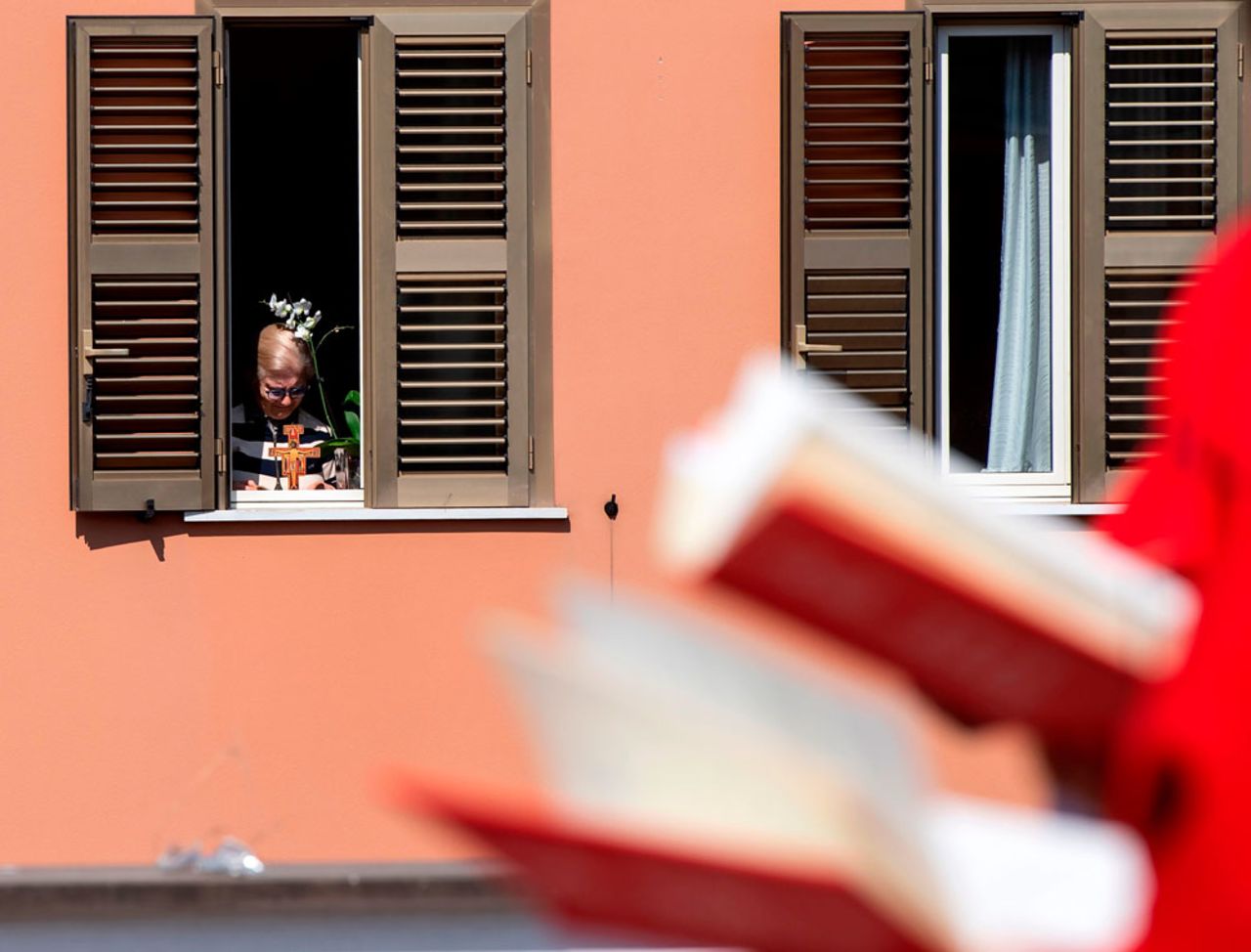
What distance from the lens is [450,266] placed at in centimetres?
475

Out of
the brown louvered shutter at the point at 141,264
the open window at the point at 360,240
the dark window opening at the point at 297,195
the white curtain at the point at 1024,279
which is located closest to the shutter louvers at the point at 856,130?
A: the white curtain at the point at 1024,279

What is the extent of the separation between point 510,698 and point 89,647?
405 cm

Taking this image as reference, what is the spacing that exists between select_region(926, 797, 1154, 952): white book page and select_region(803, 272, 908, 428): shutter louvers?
3713mm

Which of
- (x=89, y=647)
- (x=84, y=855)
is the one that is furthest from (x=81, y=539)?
(x=84, y=855)

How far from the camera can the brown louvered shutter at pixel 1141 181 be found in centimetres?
480

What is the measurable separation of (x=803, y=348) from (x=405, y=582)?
48.4 inches

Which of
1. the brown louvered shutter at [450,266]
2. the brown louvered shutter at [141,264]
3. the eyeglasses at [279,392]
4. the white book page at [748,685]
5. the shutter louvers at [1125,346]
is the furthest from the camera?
the eyeglasses at [279,392]

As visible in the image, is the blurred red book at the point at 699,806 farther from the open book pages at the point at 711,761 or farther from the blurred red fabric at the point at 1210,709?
the blurred red fabric at the point at 1210,709

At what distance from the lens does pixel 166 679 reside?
474 cm

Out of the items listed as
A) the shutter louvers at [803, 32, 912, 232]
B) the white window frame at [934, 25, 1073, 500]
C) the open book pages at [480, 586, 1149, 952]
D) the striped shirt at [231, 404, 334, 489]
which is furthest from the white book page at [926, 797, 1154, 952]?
the striped shirt at [231, 404, 334, 489]

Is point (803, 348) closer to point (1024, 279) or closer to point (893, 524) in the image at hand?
point (1024, 279)

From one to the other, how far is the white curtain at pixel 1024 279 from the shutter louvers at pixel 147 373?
2232mm

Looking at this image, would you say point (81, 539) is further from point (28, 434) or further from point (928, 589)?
point (928, 589)

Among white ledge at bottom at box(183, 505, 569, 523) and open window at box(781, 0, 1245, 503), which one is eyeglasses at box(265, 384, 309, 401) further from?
open window at box(781, 0, 1245, 503)
